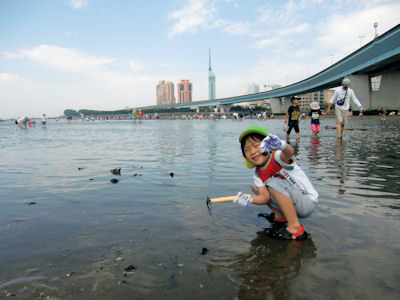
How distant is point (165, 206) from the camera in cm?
354

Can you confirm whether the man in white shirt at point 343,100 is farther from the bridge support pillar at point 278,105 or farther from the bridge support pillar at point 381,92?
the bridge support pillar at point 278,105

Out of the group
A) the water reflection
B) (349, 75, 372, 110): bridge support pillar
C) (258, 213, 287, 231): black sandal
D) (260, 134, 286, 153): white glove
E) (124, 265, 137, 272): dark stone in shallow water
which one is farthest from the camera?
(349, 75, 372, 110): bridge support pillar

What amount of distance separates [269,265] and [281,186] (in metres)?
0.91

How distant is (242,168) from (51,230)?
13.4ft

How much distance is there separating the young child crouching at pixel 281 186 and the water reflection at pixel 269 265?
0.62 ft

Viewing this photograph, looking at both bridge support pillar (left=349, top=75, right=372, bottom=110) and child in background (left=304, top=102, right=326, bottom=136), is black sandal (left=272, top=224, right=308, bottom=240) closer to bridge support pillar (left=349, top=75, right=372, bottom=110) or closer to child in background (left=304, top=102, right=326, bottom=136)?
child in background (left=304, top=102, right=326, bottom=136)

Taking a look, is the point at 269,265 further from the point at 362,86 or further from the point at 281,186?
the point at 362,86

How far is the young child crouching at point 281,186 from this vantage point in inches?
104

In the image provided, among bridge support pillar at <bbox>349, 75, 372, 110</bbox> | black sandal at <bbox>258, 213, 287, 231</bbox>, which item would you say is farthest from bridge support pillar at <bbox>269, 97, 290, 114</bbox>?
black sandal at <bbox>258, 213, 287, 231</bbox>

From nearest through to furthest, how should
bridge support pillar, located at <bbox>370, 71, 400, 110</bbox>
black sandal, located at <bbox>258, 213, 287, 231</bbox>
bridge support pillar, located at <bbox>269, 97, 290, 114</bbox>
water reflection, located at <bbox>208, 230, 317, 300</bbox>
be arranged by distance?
water reflection, located at <bbox>208, 230, 317, 300</bbox>, black sandal, located at <bbox>258, 213, 287, 231</bbox>, bridge support pillar, located at <bbox>370, 71, 400, 110</bbox>, bridge support pillar, located at <bbox>269, 97, 290, 114</bbox>

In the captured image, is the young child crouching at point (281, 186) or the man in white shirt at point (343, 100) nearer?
the young child crouching at point (281, 186)

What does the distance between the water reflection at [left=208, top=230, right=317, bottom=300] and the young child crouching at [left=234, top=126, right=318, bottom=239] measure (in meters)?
0.19

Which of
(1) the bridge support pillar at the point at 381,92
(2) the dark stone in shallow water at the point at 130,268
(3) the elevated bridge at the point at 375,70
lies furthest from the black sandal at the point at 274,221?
(1) the bridge support pillar at the point at 381,92

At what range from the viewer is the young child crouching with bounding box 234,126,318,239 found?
8.63 ft
